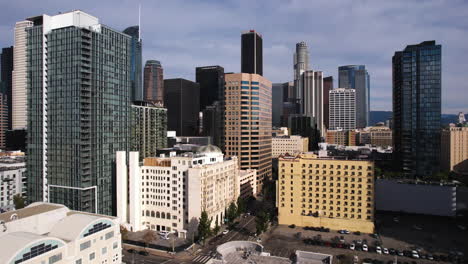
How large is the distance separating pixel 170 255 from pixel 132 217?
1087 inches

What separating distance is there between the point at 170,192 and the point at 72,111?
45744 millimetres

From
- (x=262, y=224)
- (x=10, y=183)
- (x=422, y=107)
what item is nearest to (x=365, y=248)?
(x=262, y=224)

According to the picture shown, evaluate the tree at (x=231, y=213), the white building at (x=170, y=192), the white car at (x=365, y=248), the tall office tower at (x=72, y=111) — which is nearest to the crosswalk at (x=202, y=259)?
the white building at (x=170, y=192)

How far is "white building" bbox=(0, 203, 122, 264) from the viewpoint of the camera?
53.5 m

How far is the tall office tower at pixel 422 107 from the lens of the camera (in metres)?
175

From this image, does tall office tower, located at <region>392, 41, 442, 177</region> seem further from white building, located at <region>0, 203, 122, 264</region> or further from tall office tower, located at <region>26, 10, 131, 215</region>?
white building, located at <region>0, 203, 122, 264</region>

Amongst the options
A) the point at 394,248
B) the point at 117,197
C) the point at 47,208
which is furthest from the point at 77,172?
the point at 394,248

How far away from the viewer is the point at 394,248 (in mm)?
93562

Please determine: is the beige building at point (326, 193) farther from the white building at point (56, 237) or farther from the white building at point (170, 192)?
the white building at point (56, 237)

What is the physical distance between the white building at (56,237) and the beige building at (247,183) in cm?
7390

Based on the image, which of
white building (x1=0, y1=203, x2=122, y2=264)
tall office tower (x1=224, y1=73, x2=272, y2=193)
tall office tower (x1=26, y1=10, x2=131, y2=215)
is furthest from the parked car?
tall office tower (x1=26, y1=10, x2=131, y2=215)

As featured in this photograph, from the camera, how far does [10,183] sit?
134125 mm

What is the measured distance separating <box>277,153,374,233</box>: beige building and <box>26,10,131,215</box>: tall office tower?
67.3 metres

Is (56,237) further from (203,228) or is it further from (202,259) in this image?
(203,228)
